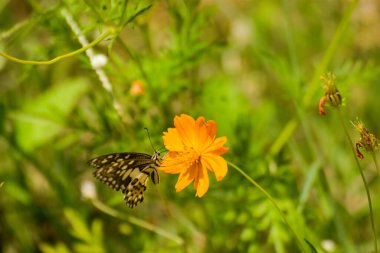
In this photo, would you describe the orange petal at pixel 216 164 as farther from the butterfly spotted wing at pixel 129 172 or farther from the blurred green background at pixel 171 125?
the blurred green background at pixel 171 125

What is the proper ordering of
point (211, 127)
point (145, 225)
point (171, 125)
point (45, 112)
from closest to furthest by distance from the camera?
point (211, 127) → point (145, 225) → point (171, 125) → point (45, 112)

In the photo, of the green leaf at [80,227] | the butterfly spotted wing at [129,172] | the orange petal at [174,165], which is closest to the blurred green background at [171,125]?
the green leaf at [80,227]

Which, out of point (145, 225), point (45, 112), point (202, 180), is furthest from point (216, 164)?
point (45, 112)

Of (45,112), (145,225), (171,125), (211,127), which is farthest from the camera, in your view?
(45,112)

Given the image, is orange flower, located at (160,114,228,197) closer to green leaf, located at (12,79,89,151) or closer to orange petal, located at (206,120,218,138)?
orange petal, located at (206,120,218,138)

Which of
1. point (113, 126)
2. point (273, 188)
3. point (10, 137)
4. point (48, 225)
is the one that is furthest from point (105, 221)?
point (273, 188)

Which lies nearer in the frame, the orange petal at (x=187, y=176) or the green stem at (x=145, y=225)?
the orange petal at (x=187, y=176)

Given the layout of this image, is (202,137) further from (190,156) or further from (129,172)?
(129,172)
